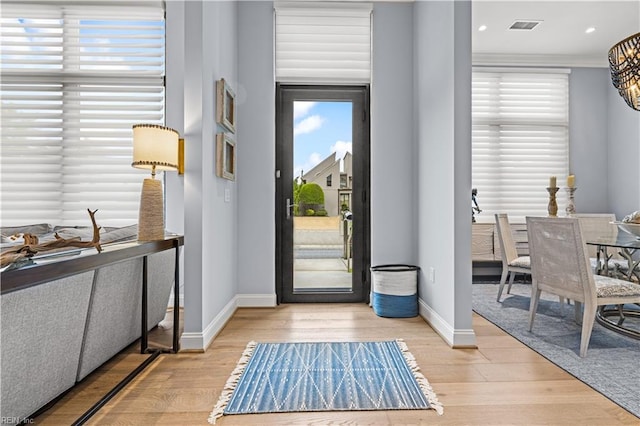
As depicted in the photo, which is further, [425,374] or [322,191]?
[322,191]

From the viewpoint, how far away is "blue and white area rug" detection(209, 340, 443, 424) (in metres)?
1.76

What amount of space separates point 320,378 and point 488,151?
4.16 meters

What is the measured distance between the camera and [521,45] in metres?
4.68

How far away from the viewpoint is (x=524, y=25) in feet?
13.8

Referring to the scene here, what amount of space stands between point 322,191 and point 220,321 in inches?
65.0

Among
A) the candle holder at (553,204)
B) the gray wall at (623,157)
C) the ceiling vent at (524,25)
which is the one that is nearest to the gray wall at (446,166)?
the ceiling vent at (524,25)

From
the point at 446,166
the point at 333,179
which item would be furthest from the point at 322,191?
the point at 446,166

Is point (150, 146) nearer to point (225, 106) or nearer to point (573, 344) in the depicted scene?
point (225, 106)

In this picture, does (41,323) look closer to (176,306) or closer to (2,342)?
(2,342)

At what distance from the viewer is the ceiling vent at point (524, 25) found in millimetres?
4148

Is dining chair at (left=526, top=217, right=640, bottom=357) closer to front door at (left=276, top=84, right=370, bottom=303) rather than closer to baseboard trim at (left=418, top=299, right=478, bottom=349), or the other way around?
baseboard trim at (left=418, top=299, right=478, bottom=349)

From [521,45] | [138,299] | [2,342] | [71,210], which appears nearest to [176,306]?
[138,299]

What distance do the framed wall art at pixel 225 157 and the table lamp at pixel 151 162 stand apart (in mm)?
494

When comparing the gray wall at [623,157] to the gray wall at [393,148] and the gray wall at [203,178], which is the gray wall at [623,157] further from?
the gray wall at [203,178]
